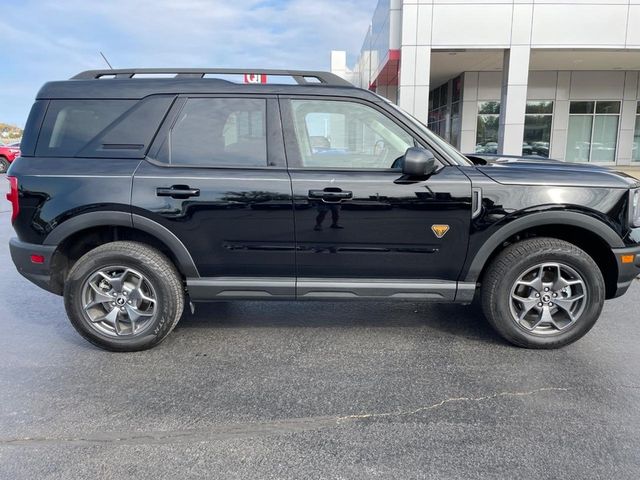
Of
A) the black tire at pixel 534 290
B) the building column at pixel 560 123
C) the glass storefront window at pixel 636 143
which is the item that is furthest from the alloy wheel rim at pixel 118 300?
the glass storefront window at pixel 636 143

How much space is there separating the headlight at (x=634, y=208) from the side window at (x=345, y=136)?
1668 millimetres

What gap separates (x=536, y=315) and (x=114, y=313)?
10.6ft

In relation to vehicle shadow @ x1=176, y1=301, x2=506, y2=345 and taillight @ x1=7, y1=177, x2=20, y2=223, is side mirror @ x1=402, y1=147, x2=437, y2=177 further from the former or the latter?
taillight @ x1=7, y1=177, x2=20, y2=223

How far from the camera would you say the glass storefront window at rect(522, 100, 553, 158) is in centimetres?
2291

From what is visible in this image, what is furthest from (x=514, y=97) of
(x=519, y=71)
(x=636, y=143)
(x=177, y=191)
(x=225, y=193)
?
(x=177, y=191)

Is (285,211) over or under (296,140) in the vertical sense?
under

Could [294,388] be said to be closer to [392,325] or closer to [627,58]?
[392,325]

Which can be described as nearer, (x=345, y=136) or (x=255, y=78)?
(x=345, y=136)

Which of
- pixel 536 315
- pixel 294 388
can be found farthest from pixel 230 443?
pixel 536 315

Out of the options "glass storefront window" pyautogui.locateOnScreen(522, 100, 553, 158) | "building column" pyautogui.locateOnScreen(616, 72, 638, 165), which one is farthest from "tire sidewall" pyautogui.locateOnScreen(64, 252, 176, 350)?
"building column" pyautogui.locateOnScreen(616, 72, 638, 165)

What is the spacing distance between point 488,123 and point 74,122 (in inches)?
870

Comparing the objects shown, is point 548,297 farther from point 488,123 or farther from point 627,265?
point 488,123

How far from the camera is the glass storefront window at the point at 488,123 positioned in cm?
2284

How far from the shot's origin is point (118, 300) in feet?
12.3
